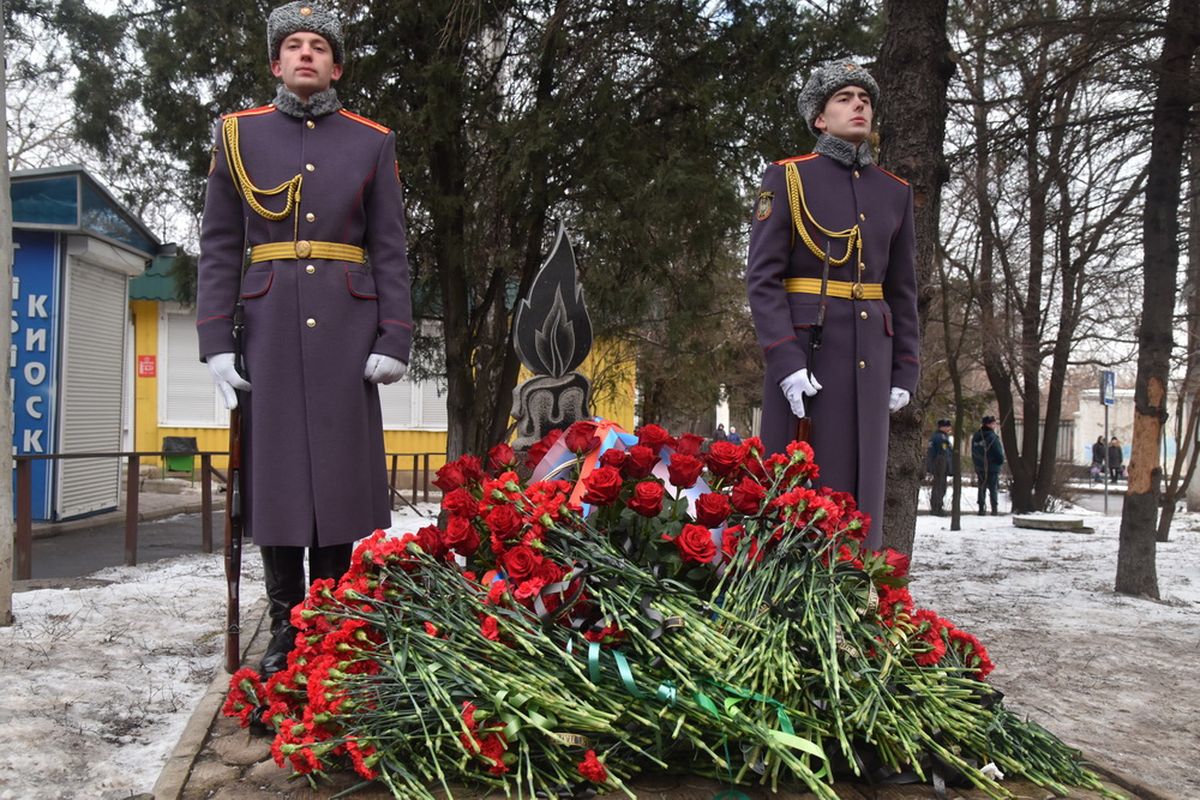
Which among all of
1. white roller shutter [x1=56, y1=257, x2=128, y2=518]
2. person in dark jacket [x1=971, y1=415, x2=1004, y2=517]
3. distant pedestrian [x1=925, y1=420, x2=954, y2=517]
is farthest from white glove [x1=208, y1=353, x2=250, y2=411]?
person in dark jacket [x1=971, y1=415, x2=1004, y2=517]

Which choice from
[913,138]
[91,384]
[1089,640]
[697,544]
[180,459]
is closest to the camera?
[697,544]

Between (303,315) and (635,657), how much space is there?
144 centimetres

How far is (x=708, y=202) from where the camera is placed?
279 inches

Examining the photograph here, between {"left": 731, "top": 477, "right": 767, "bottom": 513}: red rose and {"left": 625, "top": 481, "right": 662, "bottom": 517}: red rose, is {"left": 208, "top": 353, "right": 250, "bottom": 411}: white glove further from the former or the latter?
{"left": 731, "top": 477, "right": 767, "bottom": 513}: red rose

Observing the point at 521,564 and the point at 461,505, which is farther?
the point at 461,505

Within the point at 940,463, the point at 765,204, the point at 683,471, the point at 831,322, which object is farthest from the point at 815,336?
the point at 940,463

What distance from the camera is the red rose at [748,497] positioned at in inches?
108

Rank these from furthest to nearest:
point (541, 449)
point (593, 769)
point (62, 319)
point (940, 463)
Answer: point (940, 463) < point (62, 319) < point (541, 449) < point (593, 769)

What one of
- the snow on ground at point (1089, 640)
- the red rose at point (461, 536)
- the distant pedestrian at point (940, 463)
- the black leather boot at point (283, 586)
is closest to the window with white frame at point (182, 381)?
the distant pedestrian at point (940, 463)

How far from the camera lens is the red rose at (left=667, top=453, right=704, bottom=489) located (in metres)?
2.88

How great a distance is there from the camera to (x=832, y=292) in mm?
3424

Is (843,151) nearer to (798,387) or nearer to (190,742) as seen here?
(798,387)

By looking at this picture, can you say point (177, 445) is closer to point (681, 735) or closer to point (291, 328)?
point (291, 328)

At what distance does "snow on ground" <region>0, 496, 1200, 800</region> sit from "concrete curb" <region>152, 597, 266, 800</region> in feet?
0.21
